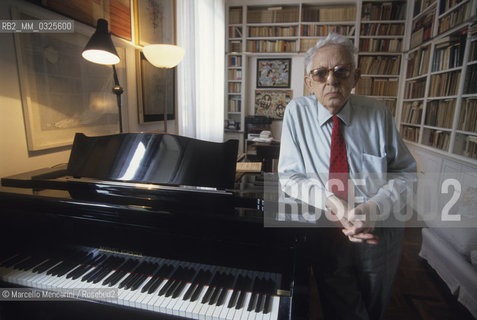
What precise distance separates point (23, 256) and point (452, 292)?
2.62m

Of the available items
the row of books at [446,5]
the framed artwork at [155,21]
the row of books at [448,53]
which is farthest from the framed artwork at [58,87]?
the row of books at [446,5]

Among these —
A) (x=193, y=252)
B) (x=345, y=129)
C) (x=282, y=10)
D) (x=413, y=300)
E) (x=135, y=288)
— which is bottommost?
(x=413, y=300)

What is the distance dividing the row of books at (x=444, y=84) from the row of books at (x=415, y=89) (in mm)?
261

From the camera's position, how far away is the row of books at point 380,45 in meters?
4.22

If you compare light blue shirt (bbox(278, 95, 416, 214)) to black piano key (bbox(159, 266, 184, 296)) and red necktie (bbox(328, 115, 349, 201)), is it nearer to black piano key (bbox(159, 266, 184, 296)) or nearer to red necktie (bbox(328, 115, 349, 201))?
red necktie (bbox(328, 115, 349, 201))

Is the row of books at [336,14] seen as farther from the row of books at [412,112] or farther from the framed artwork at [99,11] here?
the framed artwork at [99,11]

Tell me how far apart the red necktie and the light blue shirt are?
2 centimetres

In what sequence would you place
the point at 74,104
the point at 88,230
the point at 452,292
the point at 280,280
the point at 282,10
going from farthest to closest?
1. the point at 282,10
2. the point at 452,292
3. the point at 74,104
4. the point at 88,230
5. the point at 280,280

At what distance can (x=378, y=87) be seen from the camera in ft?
14.4

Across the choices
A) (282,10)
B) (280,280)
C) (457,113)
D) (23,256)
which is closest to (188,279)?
(280,280)

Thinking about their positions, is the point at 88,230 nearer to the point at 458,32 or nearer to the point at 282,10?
the point at 458,32

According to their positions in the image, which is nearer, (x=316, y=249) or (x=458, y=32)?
(x=316, y=249)

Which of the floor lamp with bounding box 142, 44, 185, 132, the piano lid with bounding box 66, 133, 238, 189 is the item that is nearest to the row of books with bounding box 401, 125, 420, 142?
the floor lamp with bounding box 142, 44, 185, 132

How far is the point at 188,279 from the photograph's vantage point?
2.90 ft
